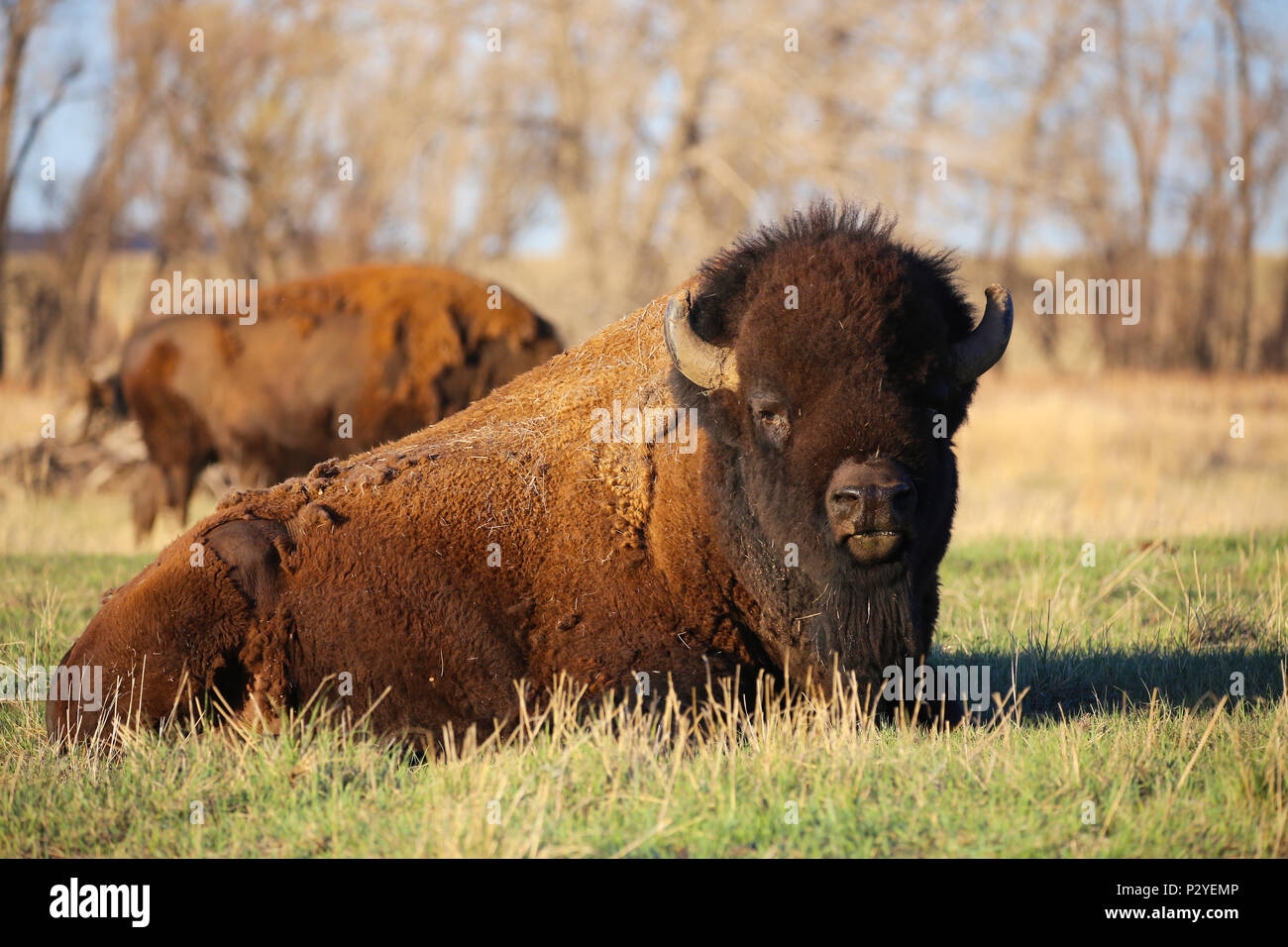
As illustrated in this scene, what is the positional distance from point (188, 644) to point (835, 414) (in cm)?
277

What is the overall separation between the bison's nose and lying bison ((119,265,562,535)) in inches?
307

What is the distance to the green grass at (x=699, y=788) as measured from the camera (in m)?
3.96

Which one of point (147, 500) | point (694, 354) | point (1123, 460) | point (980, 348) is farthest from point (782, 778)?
point (1123, 460)

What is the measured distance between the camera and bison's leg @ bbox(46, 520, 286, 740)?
4.97 metres

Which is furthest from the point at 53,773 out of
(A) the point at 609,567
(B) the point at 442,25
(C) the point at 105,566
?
(B) the point at 442,25

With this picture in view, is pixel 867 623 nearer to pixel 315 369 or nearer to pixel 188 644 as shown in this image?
pixel 188 644

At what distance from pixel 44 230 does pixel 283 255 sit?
9242mm

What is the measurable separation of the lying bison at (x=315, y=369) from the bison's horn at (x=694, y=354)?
7.15m

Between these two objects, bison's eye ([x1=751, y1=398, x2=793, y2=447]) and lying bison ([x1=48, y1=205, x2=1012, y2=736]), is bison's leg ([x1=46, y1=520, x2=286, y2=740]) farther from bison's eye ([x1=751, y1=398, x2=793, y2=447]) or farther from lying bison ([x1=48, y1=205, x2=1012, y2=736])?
bison's eye ([x1=751, y1=398, x2=793, y2=447])

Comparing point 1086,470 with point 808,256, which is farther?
point 1086,470

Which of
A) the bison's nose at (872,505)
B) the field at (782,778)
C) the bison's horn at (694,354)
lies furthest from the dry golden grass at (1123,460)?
the bison's nose at (872,505)

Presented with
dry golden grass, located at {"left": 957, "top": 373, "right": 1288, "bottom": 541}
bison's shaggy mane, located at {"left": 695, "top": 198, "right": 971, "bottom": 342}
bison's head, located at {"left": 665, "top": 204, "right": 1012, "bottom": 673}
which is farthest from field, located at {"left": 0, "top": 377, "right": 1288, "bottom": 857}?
dry golden grass, located at {"left": 957, "top": 373, "right": 1288, "bottom": 541}

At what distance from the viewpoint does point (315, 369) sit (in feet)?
41.5
